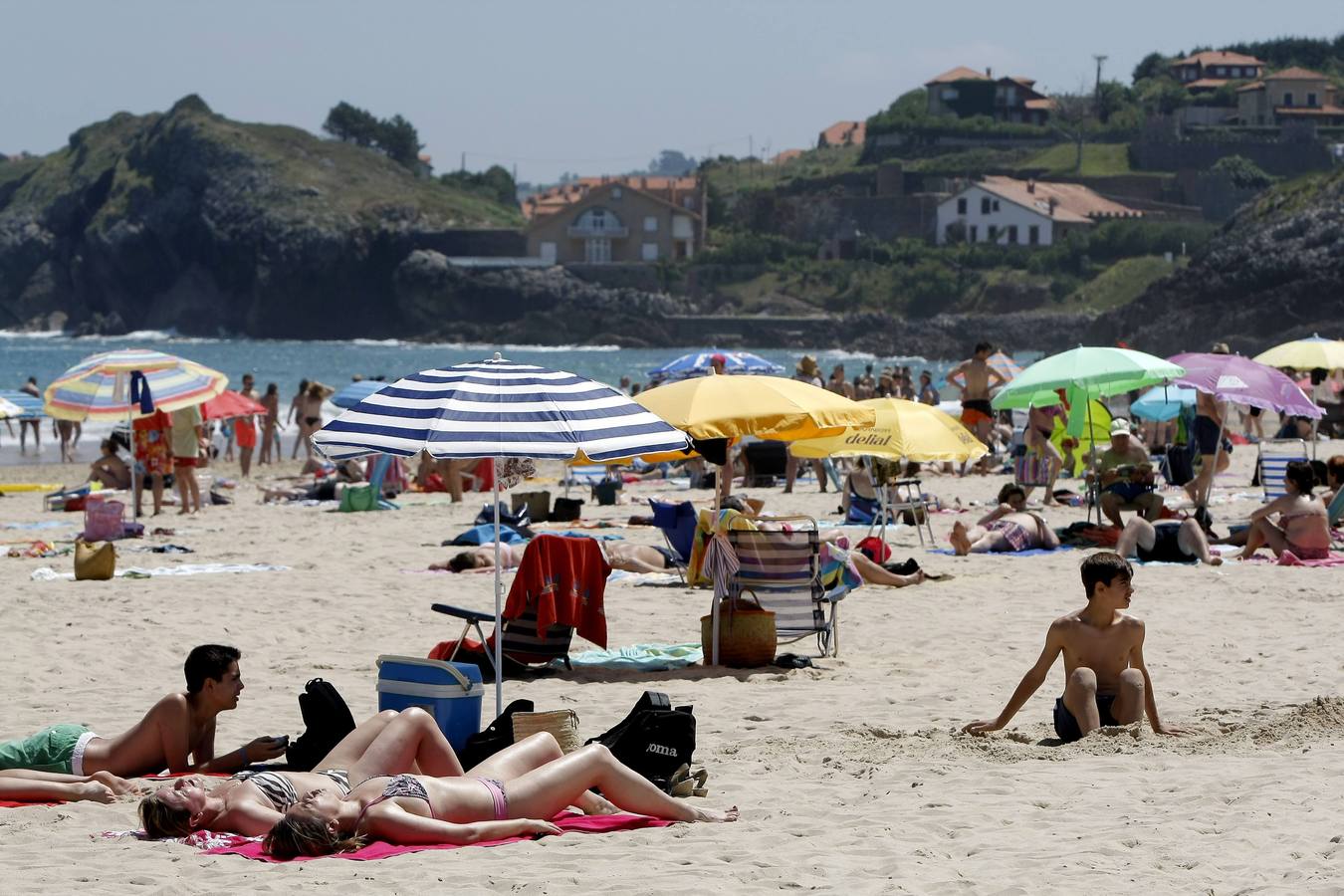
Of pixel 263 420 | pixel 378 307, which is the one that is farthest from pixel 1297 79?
pixel 263 420

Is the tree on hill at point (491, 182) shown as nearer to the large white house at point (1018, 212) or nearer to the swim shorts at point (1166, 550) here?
the large white house at point (1018, 212)

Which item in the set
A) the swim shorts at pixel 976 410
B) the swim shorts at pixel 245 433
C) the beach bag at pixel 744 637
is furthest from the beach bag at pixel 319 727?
the swim shorts at pixel 245 433

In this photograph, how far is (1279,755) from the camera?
4.85 meters

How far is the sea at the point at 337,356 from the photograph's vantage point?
2500 inches

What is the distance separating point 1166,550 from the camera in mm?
9305

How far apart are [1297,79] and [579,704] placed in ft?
335

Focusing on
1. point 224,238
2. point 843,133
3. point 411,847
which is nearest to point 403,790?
point 411,847

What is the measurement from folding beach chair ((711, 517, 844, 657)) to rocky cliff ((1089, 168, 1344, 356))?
50.5m

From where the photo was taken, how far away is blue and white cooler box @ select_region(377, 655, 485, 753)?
186 inches

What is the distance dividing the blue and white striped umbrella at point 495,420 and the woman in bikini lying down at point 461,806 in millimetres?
1086

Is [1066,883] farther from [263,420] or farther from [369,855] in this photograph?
[263,420]

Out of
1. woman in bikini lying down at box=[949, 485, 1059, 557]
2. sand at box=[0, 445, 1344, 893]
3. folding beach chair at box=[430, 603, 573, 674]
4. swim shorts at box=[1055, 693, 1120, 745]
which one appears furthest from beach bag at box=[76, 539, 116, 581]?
swim shorts at box=[1055, 693, 1120, 745]

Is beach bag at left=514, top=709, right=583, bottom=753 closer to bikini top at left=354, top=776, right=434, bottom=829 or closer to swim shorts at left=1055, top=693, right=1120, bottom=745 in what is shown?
bikini top at left=354, top=776, right=434, bottom=829

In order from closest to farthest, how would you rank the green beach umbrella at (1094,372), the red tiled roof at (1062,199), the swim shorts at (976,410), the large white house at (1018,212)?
the green beach umbrella at (1094,372) < the swim shorts at (976,410) < the large white house at (1018,212) < the red tiled roof at (1062,199)
